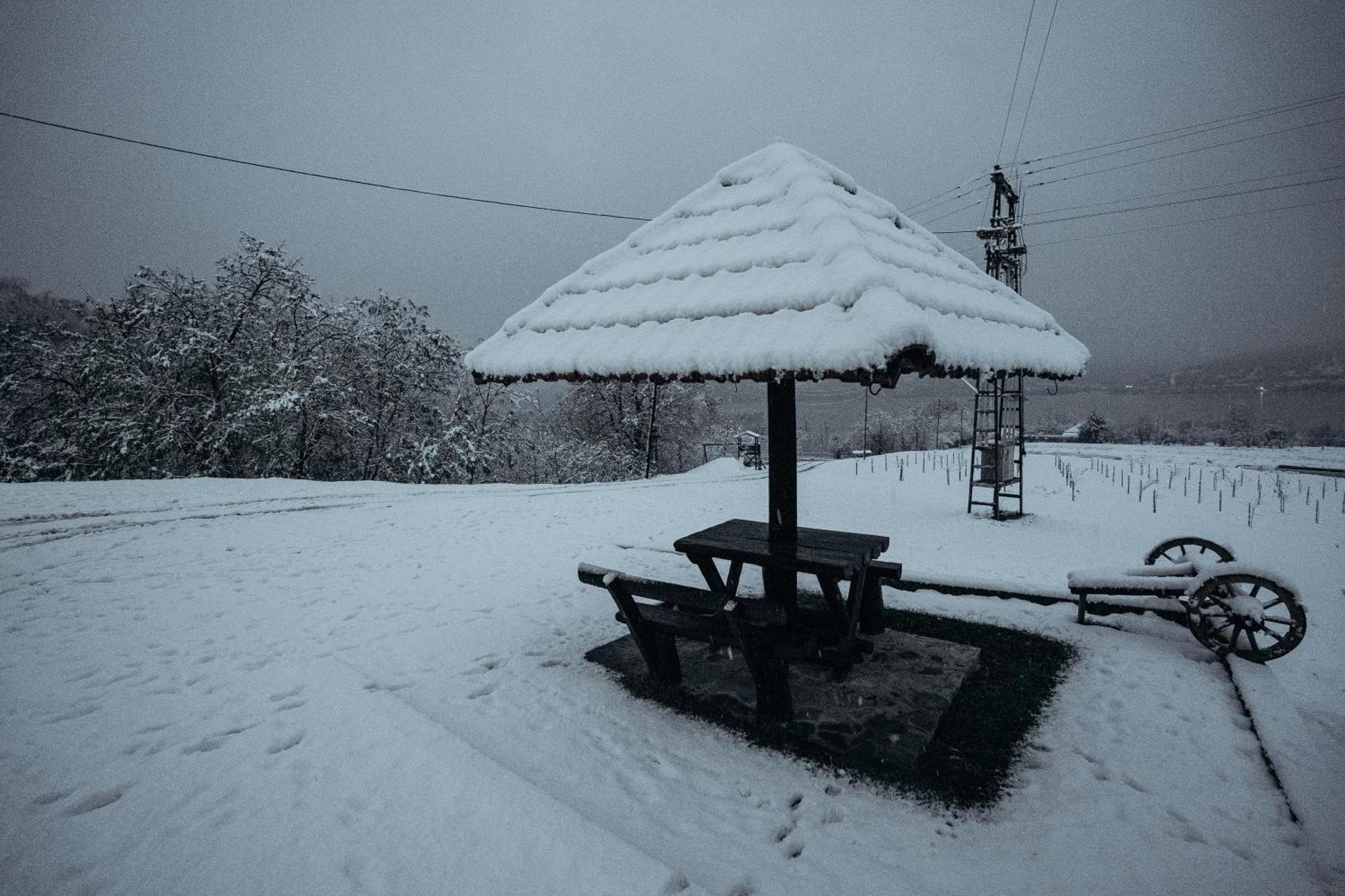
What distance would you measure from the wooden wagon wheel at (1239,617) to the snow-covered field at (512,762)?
186 millimetres

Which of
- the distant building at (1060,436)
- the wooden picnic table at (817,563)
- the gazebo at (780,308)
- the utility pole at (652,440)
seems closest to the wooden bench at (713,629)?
the wooden picnic table at (817,563)

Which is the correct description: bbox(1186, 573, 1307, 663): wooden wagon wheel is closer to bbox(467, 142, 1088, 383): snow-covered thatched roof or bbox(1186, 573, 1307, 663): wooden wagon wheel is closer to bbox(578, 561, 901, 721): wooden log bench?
bbox(467, 142, 1088, 383): snow-covered thatched roof

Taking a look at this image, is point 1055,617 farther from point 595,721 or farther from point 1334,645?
point 595,721

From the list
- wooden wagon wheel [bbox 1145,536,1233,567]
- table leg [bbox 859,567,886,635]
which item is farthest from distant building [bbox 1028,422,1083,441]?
table leg [bbox 859,567,886,635]

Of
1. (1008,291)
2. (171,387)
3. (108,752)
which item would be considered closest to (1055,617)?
(1008,291)

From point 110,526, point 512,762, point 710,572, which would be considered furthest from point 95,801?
point 110,526

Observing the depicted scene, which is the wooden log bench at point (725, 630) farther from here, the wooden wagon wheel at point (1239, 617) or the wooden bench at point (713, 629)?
the wooden wagon wheel at point (1239, 617)

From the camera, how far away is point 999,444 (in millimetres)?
10039

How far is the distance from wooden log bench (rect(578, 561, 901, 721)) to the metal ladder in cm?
761

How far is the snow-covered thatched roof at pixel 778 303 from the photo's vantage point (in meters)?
2.64

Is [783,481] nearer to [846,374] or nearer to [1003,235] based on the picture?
[846,374]

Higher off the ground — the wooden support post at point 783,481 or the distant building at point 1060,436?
the wooden support post at point 783,481

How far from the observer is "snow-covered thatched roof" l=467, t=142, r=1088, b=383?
2.64 m

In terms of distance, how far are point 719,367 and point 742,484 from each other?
42.8 ft
